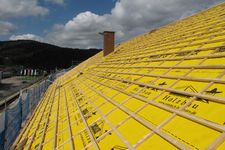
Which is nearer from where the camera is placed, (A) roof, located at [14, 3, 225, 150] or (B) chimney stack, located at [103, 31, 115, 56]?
(A) roof, located at [14, 3, 225, 150]

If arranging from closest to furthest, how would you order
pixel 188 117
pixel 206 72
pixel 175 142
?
pixel 175 142
pixel 188 117
pixel 206 72

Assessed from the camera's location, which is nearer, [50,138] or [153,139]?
[153,139]

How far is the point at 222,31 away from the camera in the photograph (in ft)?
19.8

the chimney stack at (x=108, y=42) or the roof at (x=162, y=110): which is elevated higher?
the chimney stack at (x=108, y=42)

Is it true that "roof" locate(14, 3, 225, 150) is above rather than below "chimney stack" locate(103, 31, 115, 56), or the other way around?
below

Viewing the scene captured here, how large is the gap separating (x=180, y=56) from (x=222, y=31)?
3.08 feet

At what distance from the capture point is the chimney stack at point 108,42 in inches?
671

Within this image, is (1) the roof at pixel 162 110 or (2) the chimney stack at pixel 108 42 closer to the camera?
(1) the roof at pixel 162 110

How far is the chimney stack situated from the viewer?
17.0 m

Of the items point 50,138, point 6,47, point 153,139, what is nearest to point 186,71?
point 153,139

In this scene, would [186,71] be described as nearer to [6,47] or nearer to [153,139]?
[153,139]

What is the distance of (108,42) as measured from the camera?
17.2 meters

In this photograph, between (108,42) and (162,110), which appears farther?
(108,42)

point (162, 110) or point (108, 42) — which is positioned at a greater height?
point (108, 42)
